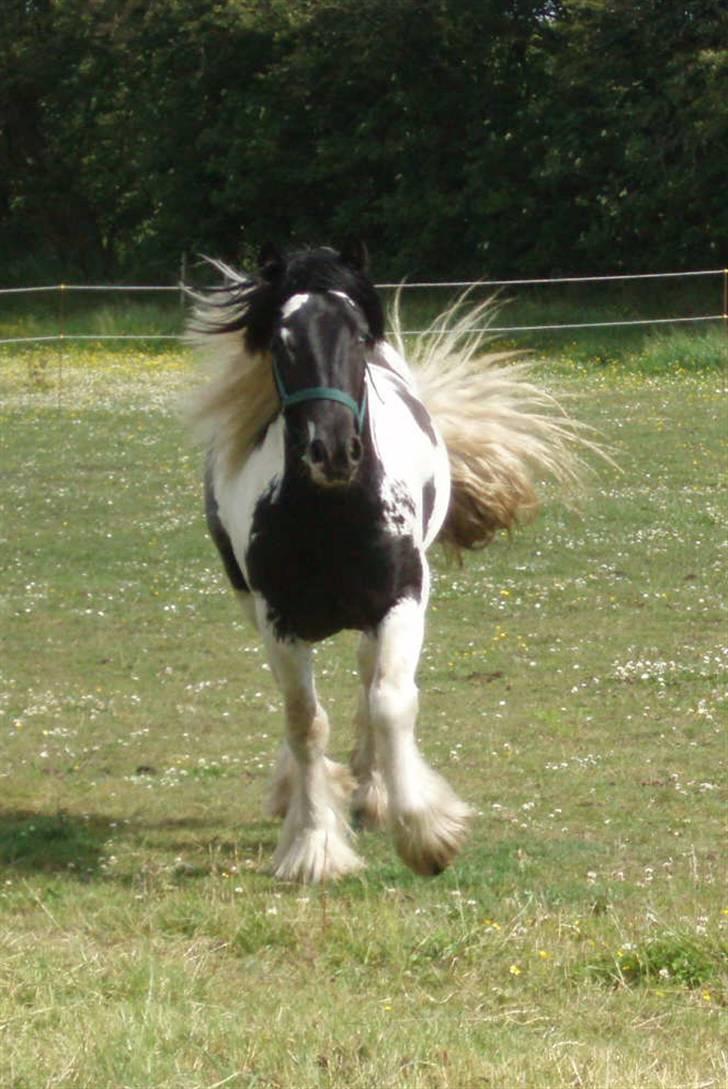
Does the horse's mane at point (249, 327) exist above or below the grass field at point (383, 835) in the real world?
above

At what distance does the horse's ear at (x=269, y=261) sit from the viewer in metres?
5.95

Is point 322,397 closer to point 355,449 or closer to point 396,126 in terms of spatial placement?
point 355,449

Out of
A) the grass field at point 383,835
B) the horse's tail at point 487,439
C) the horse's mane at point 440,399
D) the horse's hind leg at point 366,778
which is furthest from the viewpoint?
the horse's tail at point 487,439

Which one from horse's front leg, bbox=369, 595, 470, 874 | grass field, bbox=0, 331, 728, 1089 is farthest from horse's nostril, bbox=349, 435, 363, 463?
grass field, bbox=0, 331, 728, 1089

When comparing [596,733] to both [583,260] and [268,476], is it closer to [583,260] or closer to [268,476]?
[268,476]

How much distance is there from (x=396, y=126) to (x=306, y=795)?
A: 112 ft

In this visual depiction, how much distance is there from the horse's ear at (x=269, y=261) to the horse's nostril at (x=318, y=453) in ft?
3.06

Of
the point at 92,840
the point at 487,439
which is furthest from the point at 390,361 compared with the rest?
the point at 92,840

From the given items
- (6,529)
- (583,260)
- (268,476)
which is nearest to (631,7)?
(583,260)

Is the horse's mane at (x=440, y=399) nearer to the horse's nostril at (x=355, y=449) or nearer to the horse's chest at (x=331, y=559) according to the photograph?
the horse's chest at (x=331, y=559)

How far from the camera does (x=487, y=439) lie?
7.96m

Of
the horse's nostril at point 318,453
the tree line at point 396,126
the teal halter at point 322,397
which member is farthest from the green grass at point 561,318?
the horse's nostril at point 318,453

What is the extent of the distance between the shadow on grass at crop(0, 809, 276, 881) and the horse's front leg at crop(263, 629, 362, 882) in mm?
320

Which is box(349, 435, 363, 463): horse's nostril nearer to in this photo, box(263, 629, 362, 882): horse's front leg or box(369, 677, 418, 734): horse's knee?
box(369, 677, 418, 734): horse's knee
